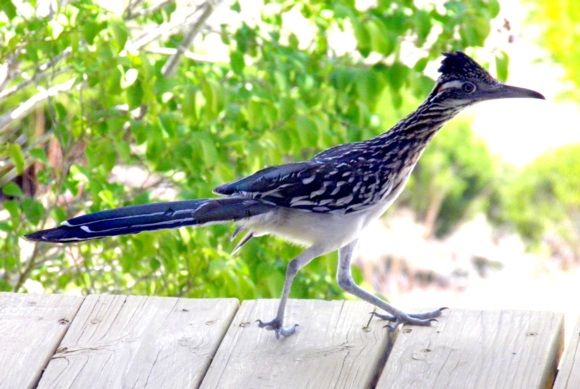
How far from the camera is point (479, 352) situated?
140 inches

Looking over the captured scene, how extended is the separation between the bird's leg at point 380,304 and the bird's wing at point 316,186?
22 centimetres

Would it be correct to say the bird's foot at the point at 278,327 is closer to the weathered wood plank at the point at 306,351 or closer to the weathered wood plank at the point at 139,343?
the weathered wood plank at the point at 306,351

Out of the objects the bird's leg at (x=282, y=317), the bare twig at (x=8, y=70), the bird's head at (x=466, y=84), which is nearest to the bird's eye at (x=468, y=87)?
the bird's head at (x=466, y=84)

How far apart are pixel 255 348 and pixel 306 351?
16 cm

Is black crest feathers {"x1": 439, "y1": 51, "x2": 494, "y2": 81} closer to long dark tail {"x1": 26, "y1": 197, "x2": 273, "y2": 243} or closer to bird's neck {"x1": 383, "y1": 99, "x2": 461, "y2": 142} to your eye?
bird's neck {"x1": 383, "y1": 99, "x2": 461, "y2": 142}

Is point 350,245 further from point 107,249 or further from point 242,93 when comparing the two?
point 107,249

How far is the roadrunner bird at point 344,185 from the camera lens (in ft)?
14.7

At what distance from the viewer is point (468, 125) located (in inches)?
519

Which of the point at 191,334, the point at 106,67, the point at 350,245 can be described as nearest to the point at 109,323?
the point at 191,334

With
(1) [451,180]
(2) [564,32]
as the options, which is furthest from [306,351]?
(2) [564,32]

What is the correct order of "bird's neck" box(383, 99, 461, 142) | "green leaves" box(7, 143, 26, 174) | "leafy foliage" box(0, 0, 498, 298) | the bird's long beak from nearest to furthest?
the bird's long beak < "bird's neck" box(383, 99, 461, 142) < "green leaves" box(7, 143, 26, 174) < "leafy foliage" box(0, 0, 498, 298)

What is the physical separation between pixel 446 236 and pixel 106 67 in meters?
8.27

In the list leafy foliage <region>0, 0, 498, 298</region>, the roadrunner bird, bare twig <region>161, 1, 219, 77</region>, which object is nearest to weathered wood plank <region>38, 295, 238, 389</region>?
the roadrunner bird

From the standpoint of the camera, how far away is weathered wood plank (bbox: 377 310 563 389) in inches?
133
